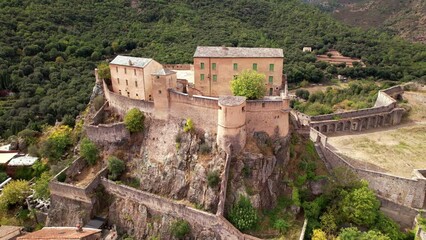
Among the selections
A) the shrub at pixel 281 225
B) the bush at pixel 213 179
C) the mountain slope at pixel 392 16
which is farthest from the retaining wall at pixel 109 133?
the mountain slope at pixel 392 16

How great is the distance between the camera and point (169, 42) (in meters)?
70.5

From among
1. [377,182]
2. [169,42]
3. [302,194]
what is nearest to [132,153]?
[302,194]

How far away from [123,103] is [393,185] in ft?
88.8

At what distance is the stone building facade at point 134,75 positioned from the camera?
1337 inches

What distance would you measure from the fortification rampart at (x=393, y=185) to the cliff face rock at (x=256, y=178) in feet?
24.2

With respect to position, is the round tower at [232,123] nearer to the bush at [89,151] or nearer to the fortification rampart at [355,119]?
the fortification rampart at [355,119]

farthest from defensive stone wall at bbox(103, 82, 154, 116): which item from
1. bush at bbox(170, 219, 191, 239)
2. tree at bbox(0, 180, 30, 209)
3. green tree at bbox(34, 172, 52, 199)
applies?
tree at bbox(0, 180, 30, 209)

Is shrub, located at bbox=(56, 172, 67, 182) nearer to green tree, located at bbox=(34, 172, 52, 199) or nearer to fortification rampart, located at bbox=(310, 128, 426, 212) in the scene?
green tree, located at bbox=(34, 172, 52, 199)

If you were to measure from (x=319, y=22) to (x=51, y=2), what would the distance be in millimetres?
63965

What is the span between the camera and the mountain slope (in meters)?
93.2

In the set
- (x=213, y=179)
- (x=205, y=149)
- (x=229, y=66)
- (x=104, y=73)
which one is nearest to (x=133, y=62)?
(x=104, y=73)

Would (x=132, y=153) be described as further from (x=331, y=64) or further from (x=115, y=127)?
(x=331, y=64)

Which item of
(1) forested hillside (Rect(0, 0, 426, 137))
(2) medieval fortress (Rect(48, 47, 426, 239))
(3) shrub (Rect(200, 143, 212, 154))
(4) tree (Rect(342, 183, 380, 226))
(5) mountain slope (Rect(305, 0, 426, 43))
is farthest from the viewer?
(5) mountain slope (Rect(305, 0, 426, 43))

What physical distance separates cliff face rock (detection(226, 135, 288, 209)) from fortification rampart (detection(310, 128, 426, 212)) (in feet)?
24.2
